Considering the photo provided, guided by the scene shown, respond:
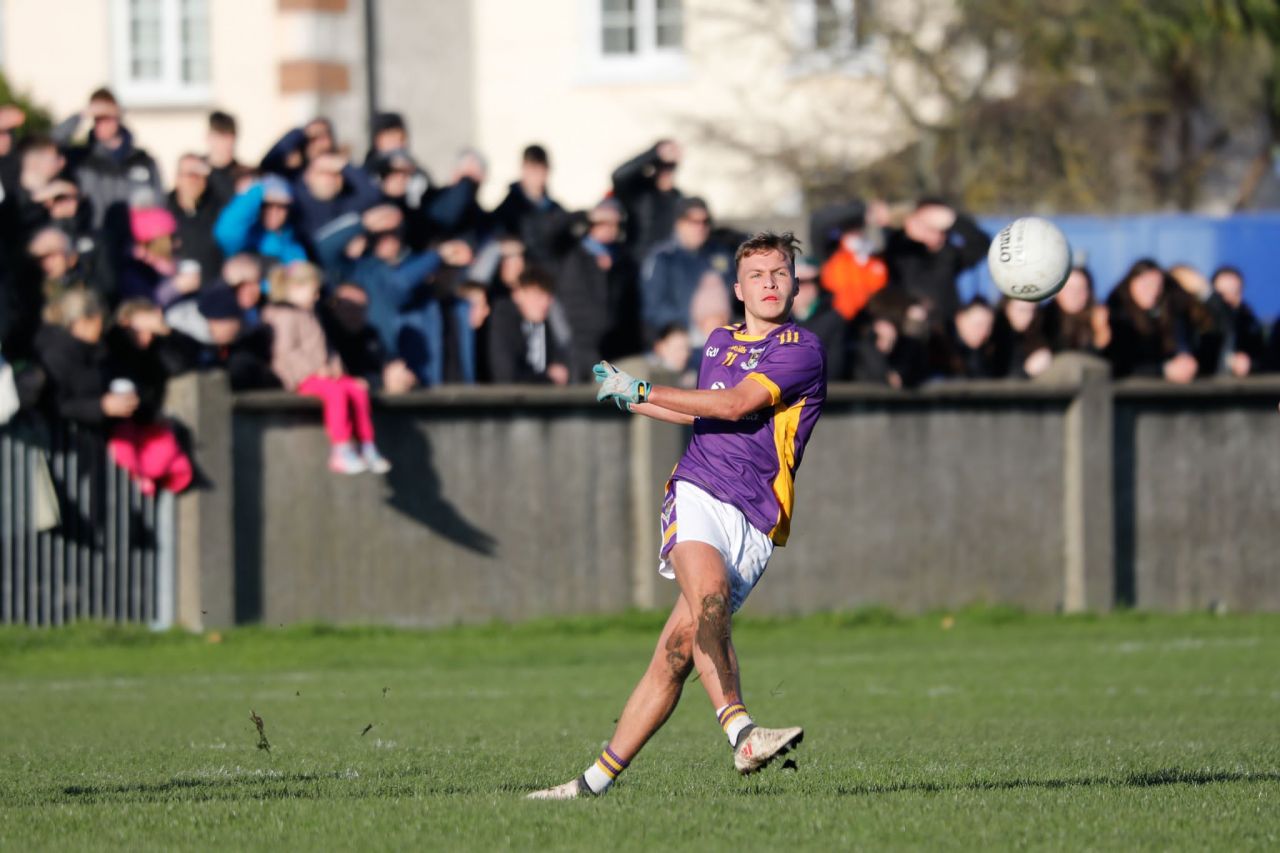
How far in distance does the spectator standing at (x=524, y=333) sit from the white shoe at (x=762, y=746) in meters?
10.1

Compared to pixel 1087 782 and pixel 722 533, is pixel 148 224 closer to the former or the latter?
pixel 722 533

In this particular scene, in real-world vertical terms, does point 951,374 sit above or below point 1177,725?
above

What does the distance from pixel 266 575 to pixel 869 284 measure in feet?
18.5

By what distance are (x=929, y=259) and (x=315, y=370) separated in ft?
18.0

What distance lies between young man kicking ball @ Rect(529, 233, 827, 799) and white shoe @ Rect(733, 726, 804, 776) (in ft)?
0.53

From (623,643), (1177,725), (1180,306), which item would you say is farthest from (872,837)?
(1180,306)

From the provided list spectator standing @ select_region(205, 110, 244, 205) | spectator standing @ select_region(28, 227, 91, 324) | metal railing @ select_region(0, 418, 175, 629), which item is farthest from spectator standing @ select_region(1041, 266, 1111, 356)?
spectator standing @ select_region(28, 227, 91, 324)

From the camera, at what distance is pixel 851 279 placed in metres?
19.3

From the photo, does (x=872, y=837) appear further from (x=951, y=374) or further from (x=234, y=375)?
(x=951, y=374)

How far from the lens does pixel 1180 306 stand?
65.8 feet

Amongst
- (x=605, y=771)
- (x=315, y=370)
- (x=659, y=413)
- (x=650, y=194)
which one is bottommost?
(x=605, y=771)

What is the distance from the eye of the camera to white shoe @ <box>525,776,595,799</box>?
875 cm

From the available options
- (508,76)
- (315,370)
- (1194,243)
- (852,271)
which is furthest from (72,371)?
(508,76)

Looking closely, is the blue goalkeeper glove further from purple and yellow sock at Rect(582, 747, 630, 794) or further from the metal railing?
the metal railing
